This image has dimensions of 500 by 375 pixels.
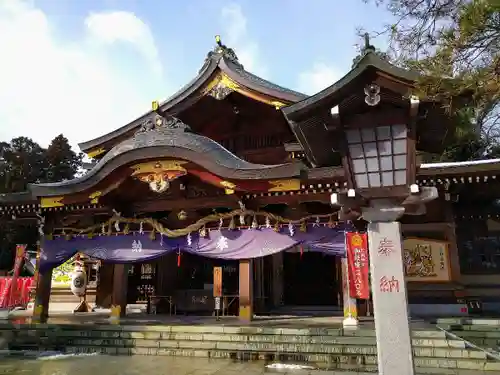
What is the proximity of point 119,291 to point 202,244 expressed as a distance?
11.2ft

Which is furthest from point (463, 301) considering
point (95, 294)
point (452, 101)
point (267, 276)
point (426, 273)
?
point (95, 294)

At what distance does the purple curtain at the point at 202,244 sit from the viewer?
10398mm

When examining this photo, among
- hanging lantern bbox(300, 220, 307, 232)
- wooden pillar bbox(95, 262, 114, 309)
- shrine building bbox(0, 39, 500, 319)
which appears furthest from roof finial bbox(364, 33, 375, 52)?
wooden pillar bbox(95, 262, 114, 309)

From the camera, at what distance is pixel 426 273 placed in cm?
1197

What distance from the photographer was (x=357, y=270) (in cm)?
943

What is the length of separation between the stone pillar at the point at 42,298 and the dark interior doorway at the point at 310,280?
8.32m

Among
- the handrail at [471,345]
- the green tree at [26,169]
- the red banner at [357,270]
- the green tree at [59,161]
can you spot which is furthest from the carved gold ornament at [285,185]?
the green tree at [59,161]

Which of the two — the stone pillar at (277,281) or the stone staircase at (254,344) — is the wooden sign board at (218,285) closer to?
the stone staircase at (254,344)

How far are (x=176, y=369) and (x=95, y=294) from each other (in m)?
11.5

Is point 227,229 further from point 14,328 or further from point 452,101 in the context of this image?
point 452,101

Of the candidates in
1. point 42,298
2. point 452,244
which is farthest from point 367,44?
point 42,298

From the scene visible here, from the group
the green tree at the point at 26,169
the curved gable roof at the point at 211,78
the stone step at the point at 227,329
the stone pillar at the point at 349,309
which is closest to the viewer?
the stone step at the point at 227,329

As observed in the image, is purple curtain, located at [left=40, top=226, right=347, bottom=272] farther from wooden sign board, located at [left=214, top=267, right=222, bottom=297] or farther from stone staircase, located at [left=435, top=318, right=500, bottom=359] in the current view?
stone staircase, located at [left=435, top=318, right=500, bottom=359]

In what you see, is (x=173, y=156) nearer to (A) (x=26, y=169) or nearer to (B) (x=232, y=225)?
(B) (x=232, y=225)
